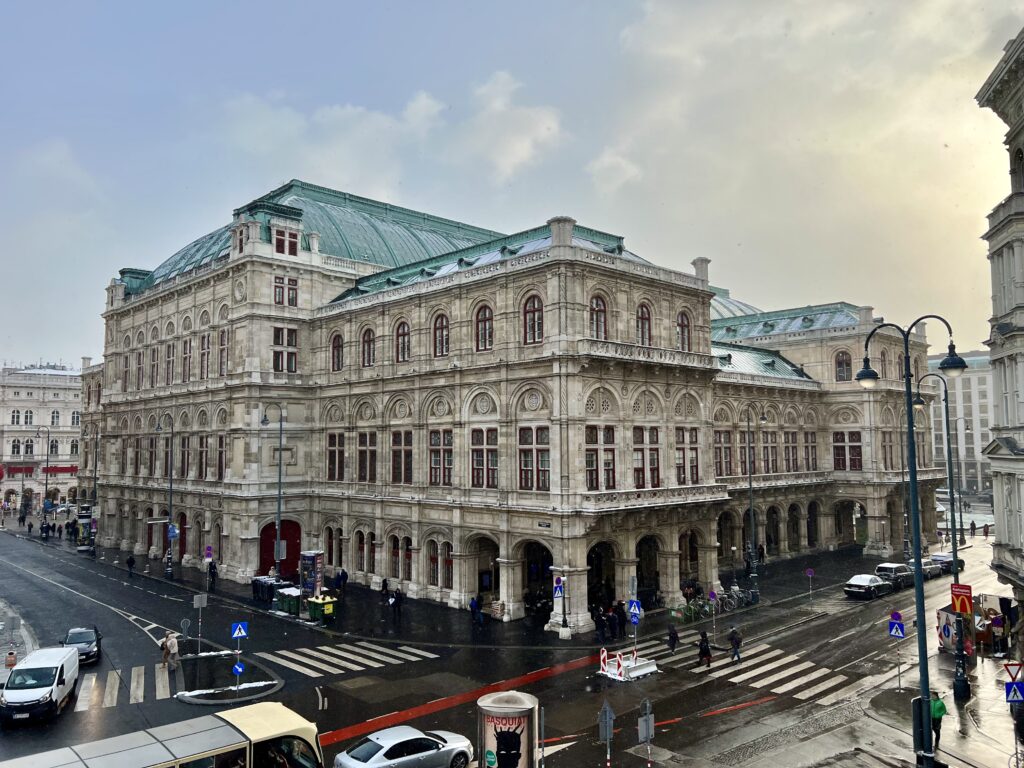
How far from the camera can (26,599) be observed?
141 ft

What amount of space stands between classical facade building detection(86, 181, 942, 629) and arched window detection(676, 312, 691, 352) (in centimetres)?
20

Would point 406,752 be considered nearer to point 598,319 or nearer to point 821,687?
point 821,687

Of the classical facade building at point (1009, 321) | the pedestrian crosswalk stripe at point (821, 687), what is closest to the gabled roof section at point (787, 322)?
the classical facade building at point (1009, 321)

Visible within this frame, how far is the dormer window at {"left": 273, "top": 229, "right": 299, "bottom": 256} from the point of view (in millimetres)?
50719

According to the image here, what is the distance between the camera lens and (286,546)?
4994 centimetres

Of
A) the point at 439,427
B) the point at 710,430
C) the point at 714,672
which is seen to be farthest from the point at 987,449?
the point at 439,427

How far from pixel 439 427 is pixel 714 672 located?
20361 millimetres

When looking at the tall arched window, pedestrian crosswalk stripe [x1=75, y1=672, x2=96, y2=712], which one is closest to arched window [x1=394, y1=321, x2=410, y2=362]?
pedestrian crosswalk stripe [x1=75, y1=672, x2=96, y2=712]

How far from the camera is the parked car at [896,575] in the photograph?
4509 cm

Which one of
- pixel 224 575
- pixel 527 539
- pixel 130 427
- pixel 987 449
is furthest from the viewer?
pixel 130 427

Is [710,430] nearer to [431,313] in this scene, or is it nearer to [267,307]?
[431,313]

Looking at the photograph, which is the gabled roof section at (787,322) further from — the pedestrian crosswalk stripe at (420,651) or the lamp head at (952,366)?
the lamp head at (952,366)

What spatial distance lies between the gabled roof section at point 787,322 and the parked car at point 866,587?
26.6m

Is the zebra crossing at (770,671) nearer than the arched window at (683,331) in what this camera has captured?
Yes
